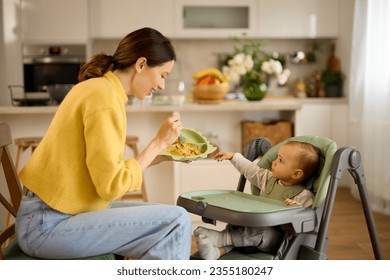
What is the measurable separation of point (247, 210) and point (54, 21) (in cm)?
398

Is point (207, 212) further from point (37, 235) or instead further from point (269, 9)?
point (269, 9)

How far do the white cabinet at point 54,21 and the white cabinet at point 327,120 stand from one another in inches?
84.7

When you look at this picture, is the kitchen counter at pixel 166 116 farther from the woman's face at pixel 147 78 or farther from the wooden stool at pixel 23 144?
the woman's face at pixel 147 78

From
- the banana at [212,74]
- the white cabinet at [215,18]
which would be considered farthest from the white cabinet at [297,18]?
the banana at [212,74]

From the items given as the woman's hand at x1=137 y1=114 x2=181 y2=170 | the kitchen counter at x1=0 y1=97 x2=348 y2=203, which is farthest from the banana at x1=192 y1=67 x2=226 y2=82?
the woman's hand at x1=137 y1=114 x2=181 y2=170

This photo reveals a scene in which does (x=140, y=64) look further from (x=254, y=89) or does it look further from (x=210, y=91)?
(x=254, y=89)

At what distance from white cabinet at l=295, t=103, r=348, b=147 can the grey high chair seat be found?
2.98m

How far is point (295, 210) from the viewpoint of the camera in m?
1.97

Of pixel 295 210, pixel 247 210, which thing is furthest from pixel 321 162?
pixel 247 210

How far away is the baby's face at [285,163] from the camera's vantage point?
2.19 m

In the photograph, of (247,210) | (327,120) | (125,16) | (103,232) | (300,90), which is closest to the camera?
(103,232)

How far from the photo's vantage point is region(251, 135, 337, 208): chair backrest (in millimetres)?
2057

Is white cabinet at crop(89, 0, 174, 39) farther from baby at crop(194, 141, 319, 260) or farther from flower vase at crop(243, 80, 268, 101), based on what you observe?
baby at crop(194, 141, 319, 260)

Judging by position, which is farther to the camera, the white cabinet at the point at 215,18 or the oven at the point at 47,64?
the white cabinet at the point at 215,18
